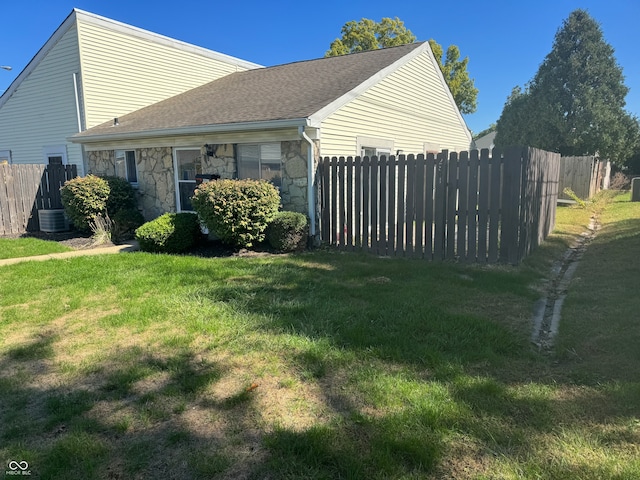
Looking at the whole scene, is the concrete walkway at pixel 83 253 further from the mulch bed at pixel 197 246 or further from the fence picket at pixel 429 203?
the fence picket at pixel 429 203

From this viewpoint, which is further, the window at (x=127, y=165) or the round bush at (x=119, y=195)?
the window at (x=127, y=165)

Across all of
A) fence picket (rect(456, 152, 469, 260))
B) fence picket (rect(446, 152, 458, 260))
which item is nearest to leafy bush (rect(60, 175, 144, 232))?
fence picket (rect(446, 152, 458, 260))

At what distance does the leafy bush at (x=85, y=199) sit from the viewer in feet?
34.4

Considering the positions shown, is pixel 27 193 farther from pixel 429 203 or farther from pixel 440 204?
pixel 440 204

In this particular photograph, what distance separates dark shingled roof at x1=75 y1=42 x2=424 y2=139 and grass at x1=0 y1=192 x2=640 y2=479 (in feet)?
15.2

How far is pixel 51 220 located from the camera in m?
11.8

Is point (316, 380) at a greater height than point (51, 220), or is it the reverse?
point (51, 220)

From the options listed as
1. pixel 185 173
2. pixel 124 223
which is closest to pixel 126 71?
pixel 185 173

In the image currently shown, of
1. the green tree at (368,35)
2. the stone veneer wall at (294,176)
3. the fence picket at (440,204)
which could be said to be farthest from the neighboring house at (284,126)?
the green tree at (368,35)

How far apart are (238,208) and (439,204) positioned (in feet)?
11.9

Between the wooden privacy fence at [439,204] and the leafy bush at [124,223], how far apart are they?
17.1 ft

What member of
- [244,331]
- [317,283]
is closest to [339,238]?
[317,283]

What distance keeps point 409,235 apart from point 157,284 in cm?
435

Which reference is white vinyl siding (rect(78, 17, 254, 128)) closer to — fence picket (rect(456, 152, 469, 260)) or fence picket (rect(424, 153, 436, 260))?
fence picket (rect(424, 153, 436, 260))
